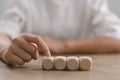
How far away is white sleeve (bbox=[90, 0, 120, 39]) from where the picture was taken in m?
1.52

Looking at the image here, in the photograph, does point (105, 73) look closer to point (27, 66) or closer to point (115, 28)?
point (27, 66)

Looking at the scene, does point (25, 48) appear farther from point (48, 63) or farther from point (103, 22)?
point (103, 22)

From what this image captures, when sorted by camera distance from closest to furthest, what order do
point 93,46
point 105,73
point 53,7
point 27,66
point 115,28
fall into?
point 105,73 < point 27,66 < point 93,46 < point 115,28 < point 53,7

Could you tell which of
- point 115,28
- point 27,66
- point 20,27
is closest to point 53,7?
point 20,27

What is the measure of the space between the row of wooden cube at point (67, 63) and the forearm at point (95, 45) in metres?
0.47

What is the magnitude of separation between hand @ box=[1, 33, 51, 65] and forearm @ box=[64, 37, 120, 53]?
0.43 metres

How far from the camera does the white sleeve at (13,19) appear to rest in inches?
56.4

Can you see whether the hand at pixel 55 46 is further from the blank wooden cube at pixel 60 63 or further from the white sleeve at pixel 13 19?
the blank wooden cube at pixel 60 63

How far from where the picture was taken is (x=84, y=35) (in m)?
1.67

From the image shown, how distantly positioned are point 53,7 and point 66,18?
8 centimetres

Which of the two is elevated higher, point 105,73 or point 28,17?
point 28,17

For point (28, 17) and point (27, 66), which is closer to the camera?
point (27, 66)

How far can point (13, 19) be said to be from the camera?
1.53 m

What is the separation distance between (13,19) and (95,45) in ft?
1.29
